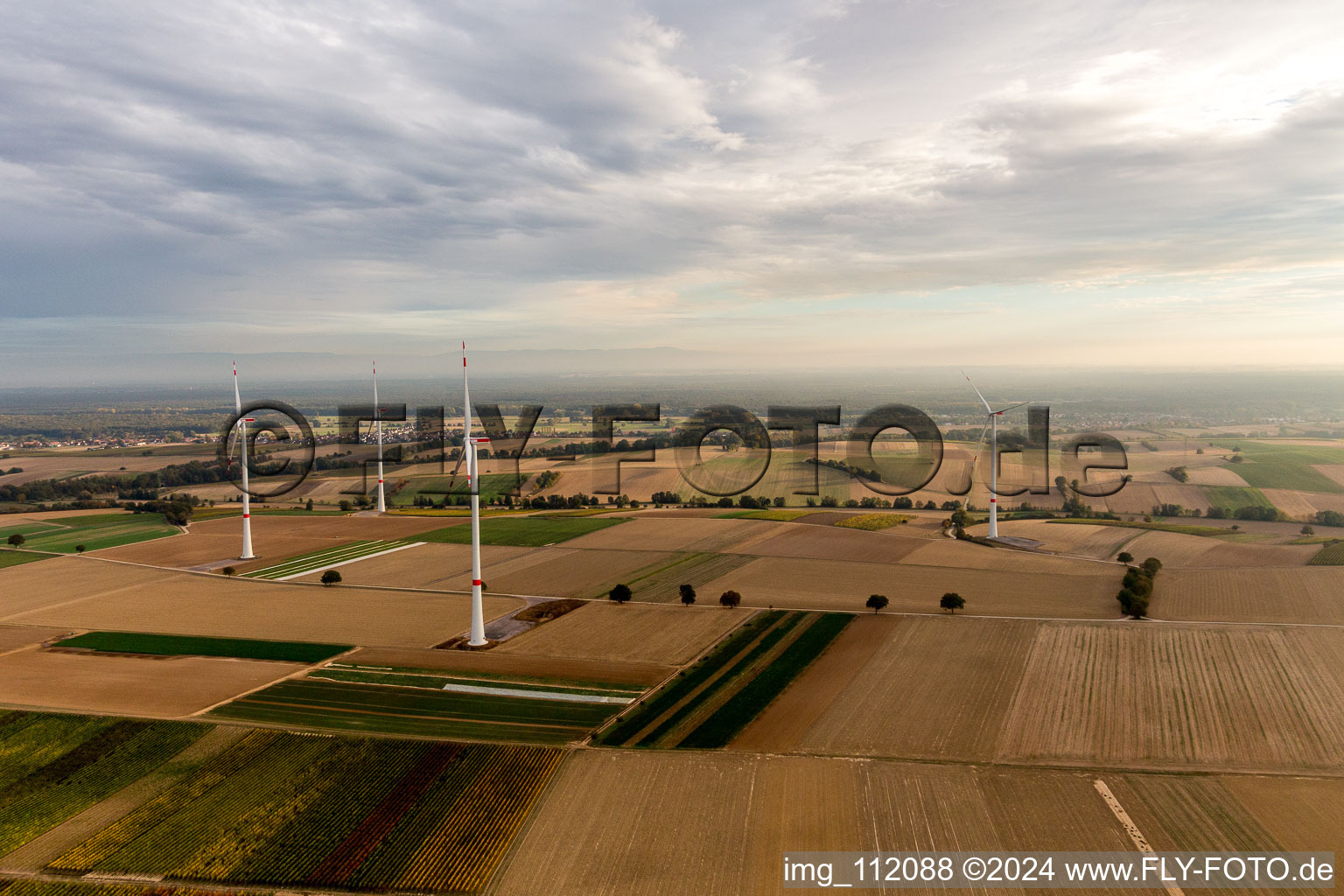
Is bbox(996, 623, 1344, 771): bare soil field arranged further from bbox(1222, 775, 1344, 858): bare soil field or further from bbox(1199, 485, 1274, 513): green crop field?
bbox(1199, 485, 1274, 513): green crop field

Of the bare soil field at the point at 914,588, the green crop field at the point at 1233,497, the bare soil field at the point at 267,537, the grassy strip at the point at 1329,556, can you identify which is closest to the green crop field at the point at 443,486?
the bare soil field at the point at 267,537

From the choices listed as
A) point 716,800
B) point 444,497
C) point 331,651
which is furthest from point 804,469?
point 716,800

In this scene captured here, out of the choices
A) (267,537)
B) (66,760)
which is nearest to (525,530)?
(267,537)

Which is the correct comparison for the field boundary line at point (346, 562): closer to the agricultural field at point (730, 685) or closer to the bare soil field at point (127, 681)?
the bare soil field at point (127, 681)

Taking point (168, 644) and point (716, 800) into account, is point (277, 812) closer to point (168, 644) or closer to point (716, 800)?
point (716, 800)

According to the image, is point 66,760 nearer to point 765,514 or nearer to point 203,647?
point 203,647
